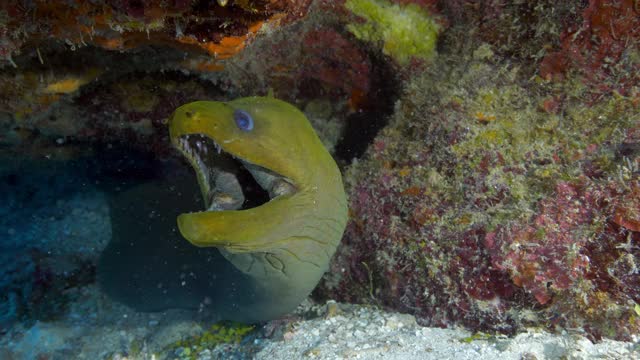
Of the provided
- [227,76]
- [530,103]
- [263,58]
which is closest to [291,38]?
[263,58]

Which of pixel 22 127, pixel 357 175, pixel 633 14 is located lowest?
pixel 22 127

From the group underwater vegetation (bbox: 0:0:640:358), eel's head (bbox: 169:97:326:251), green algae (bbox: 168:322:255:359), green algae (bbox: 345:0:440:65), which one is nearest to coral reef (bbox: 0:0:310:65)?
underwater vegetation (bbox: 0:0:640:358)

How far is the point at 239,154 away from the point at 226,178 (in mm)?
617

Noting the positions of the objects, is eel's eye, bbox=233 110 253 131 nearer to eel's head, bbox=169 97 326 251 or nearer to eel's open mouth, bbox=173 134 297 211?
eel's head, bbox=169 97 326 251

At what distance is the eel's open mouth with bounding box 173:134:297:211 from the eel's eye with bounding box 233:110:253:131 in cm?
28

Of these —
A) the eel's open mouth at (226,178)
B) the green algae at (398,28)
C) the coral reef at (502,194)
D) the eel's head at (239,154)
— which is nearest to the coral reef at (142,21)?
the eel's head at (239,154)

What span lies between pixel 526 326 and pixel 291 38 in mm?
2719

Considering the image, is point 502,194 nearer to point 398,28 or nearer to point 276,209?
point 276,209

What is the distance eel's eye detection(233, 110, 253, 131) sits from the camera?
7.70 ft

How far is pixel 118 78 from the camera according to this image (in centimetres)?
399

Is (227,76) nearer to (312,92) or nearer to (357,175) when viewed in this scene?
(312,92)

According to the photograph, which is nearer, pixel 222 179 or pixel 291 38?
pixel 222 179

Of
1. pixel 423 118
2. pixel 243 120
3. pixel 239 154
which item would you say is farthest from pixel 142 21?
pixel 423 118

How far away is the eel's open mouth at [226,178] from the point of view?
2645 mm
